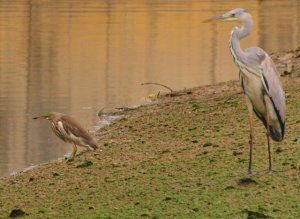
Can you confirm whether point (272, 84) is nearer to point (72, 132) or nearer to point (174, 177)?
point (174, 177)

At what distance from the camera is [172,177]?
28.9 feet

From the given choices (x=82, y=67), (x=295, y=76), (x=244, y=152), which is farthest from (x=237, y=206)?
(x=82, y=67)

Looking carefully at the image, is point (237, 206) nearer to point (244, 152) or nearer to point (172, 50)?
point (244, 152)

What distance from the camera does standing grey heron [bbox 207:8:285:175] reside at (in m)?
8.17

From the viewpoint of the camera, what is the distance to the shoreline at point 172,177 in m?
7.73

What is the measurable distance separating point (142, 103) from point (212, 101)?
2180 millimetres

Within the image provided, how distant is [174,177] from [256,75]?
1222 mm

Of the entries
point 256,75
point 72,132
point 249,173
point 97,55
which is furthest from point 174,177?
point 97,55

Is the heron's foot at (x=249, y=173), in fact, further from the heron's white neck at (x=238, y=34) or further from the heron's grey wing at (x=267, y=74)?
the heron's white neck at (x=238, y=34)

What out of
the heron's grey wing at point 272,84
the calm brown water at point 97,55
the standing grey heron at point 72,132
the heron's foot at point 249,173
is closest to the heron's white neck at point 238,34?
the heron's grey wing at point 272,84

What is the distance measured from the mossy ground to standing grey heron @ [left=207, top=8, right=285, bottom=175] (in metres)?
0.46

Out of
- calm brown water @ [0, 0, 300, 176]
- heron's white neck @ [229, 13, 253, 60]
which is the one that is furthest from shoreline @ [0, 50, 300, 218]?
calm brown water @ [0, 0, 300, 176]

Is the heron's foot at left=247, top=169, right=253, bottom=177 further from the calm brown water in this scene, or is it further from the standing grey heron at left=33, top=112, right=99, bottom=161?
the calm brown water

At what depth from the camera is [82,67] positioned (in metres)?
21.0
